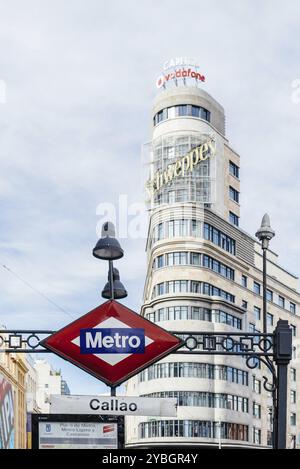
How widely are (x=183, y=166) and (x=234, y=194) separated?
10.6 meters

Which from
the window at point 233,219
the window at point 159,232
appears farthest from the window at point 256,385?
the window at point 159,232

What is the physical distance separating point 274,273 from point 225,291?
16088mm

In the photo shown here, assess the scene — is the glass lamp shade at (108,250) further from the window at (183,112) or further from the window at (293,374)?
the window at (293,374)

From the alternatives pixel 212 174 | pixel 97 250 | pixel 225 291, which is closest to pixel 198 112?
pixel 212 174

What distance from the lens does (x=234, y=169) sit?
84.9 metres

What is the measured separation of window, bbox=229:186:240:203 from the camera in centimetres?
8312

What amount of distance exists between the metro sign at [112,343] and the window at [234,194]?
74.0 meters

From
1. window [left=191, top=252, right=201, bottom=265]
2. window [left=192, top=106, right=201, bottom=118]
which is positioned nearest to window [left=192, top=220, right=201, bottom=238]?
window [left=191, top=252, right=201, bottom=265]

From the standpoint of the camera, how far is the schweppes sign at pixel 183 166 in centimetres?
7569

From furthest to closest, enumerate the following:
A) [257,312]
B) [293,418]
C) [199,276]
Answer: [293,418], [257,312], [199,276]

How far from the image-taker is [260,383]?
82375 mm

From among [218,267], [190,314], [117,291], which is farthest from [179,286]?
[117,291]

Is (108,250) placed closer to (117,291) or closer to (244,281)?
(117,291)

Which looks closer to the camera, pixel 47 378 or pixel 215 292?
pixel 215 292
